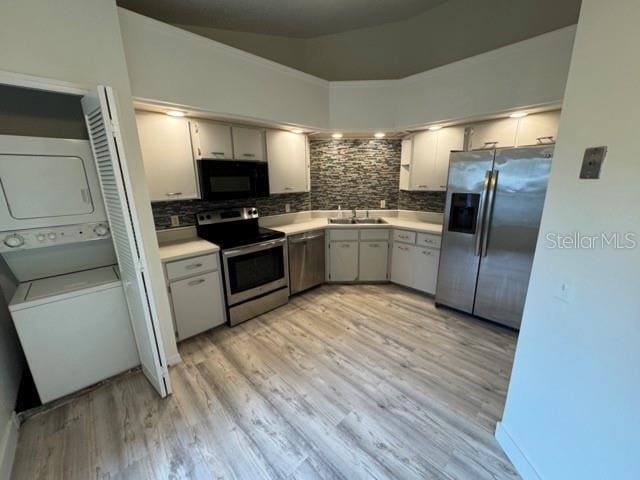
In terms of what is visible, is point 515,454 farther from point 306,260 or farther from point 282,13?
point 282,13

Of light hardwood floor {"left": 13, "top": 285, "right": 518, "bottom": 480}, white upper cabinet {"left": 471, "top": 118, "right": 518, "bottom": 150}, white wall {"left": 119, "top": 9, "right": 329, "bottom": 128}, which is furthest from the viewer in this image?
white upper cabinet {"left": 471, "top": 118, "right": 518, "bottom": 150}

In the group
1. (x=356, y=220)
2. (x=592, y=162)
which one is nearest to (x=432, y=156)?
(x=356, y=220)

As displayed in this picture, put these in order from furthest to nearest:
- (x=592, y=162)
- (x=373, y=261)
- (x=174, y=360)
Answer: (x=373, y=261) < (x=174, y=360) < (x=592, y=162)

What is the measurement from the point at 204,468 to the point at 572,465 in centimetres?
180

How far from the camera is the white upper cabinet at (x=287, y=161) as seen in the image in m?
3.21

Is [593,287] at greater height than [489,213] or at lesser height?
lesser

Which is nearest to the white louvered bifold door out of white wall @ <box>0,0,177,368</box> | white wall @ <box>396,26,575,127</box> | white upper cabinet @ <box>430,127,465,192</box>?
white wall @ <box>0,0,177,368</box>

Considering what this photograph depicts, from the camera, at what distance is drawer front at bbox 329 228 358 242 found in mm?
3535

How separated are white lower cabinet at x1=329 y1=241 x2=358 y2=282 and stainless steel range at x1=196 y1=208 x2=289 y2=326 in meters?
0.75

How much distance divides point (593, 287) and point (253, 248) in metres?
2.52

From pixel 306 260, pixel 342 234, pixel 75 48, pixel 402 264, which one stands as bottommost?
pixel 402 264

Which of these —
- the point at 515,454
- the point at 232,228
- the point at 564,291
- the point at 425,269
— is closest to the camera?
the point at 564,291

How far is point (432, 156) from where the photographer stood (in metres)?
3.26

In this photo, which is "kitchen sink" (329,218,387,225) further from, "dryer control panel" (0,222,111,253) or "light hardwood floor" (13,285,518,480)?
"dryer control panel" (0,222,111,253)
